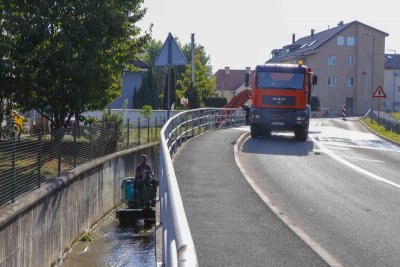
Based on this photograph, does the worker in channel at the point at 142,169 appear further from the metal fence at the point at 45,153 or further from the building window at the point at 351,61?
the building window at the point at 351,61

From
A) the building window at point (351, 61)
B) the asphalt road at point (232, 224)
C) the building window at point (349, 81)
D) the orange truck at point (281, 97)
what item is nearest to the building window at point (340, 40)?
the building window at point (351, 61)

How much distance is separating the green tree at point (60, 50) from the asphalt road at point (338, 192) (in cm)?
466

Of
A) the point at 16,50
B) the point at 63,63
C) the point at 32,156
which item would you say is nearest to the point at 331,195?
the point at 32,156

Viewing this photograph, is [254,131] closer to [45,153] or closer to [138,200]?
[138,200]

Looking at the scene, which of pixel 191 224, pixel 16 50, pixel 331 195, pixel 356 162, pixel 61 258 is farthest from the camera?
pixel 356 162

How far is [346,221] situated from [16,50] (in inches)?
365

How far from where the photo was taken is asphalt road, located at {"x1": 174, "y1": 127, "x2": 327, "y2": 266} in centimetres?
802

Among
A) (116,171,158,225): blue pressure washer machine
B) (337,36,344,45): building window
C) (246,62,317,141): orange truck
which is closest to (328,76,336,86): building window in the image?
(337,36,344,45): building window

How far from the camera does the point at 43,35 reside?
1686 cm

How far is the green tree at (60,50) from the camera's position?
16.6 metres

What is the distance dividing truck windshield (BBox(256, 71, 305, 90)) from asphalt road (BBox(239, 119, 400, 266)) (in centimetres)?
262

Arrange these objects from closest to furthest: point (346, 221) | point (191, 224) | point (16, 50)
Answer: point (191, 224) < point (346, 221) < point (16, 50)

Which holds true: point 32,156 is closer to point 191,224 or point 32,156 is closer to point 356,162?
point 191,224

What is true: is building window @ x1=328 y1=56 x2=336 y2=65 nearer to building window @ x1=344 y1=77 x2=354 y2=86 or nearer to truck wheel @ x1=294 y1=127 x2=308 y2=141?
building window @ x1=344 y1=77 x2=354 y2=86
